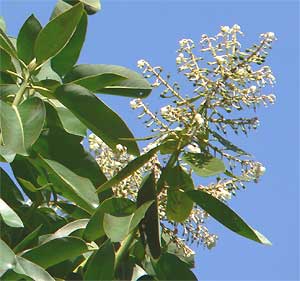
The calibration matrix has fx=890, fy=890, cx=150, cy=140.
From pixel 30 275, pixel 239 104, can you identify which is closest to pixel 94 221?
pixel 30 275

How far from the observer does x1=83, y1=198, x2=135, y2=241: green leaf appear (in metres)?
1.73

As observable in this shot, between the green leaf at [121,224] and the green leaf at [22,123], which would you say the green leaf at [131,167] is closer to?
the green leaf at [121,224]

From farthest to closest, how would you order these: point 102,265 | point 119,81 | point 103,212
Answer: point 119,81
point 103,212
point 102,265

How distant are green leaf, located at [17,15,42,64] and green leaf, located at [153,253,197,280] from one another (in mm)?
527

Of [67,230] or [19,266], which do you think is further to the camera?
[67,230]

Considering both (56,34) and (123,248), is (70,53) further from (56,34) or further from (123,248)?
(123,248)

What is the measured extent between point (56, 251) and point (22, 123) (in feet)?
0.84

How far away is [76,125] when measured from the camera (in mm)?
1929


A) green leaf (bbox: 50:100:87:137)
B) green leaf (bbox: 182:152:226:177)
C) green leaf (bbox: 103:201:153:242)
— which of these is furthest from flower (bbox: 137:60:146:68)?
green leaf (bbox: 103:201:153:242)

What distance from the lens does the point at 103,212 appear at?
1725 mm

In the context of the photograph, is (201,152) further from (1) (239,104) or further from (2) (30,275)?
(2) (30,275)

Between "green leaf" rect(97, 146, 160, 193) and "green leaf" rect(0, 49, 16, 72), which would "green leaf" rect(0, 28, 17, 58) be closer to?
"green leaf" rect(0, 49, 16, 72)

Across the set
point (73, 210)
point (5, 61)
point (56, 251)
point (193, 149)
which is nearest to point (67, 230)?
point (56, 251)

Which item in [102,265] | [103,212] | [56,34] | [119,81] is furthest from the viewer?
[119,81]
